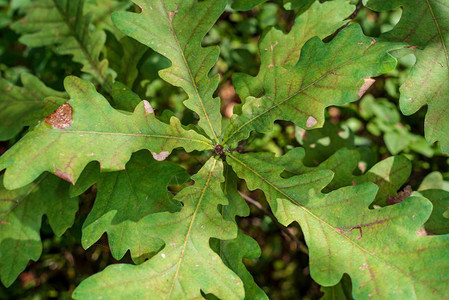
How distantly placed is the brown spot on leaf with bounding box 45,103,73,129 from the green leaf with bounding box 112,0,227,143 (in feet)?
1.09

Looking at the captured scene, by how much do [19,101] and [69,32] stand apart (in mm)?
386

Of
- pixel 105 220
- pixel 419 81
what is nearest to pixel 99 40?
pixel 105 220

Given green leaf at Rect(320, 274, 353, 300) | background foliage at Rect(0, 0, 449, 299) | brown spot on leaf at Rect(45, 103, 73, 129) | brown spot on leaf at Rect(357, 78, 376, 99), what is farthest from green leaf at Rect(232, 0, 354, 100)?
green leaf at Rect(320, 274, 353, 300)

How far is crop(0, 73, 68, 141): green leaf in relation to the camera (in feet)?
6.03

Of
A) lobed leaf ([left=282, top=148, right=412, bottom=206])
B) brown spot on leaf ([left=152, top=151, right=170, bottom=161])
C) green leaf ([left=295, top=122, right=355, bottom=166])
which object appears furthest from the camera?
green leaf ([left=295, top=122, right=355, bottom=166])

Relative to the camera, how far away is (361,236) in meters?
1.31

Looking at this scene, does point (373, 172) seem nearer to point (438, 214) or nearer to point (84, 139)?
point (438, 214)

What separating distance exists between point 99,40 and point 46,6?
393mm

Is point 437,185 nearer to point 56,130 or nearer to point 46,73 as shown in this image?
point 56,130

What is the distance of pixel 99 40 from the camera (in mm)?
1814

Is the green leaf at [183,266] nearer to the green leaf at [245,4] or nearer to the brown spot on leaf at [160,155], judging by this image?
the brown spot on leaf at [160,155]

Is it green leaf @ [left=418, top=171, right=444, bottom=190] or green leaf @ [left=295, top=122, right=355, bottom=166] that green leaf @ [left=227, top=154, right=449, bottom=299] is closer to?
green leaf @ [left=295, top=122, right=355, bottom=166]

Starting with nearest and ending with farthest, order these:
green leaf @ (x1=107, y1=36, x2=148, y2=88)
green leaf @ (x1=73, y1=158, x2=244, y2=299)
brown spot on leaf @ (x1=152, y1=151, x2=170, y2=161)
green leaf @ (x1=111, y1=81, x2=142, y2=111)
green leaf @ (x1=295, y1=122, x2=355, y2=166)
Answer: green leaf @ (x1=73, y1=158, x2=244, y2=299) < brown spot on leaf @ (x1=152, y1=151, x2=170, y2=161) < green leaf @ (x1=111, y1=81, x2=142, y2=111) < green leaf @ (x1=107, y1=36, x2=148, y2=88) < green leaf @ (x1=295, y1=122, x2=355, y2=166)

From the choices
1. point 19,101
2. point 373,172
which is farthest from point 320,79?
point 19,101
